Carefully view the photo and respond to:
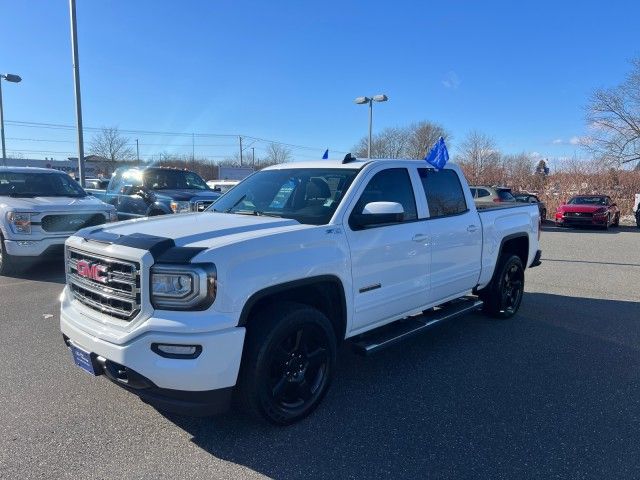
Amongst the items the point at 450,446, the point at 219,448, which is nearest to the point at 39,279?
the point at 219,448

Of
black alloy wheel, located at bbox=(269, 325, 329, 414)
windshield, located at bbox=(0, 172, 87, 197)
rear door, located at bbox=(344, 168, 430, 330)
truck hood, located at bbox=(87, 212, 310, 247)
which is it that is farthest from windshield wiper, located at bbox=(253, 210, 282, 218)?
windshield, located at bbox=(0, 172, 87, 197)

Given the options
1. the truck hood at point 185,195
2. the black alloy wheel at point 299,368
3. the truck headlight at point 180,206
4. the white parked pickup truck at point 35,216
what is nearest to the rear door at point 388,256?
the black alloy wheel at point 299,368

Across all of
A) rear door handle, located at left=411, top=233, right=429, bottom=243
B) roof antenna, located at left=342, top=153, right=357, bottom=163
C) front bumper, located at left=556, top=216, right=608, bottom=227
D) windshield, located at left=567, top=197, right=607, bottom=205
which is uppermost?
roof antenna, located at left=342, top=153, right=357, bottom=163

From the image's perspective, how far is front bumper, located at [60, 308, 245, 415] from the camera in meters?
2.77

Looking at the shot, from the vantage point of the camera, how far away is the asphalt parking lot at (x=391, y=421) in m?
2.88

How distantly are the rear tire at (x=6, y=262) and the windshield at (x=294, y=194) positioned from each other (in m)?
5.18

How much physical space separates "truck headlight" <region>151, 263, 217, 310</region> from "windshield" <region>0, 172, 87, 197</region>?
731 cm

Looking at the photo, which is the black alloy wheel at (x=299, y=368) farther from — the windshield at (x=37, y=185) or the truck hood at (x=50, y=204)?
the windshield at (x=37, y=185)

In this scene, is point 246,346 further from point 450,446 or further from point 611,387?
point 611,387

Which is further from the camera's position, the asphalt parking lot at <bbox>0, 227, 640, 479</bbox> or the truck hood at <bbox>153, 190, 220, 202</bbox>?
the truck hood at <bbox>153, 190, 220, 202</bbox>

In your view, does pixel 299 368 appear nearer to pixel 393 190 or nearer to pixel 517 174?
A: pixel 393 190

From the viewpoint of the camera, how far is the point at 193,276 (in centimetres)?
278

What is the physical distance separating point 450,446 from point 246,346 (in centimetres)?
149

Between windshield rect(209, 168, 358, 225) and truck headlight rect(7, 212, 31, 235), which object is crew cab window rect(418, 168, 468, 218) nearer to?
windshield rect(209, 168, 358, 225)
